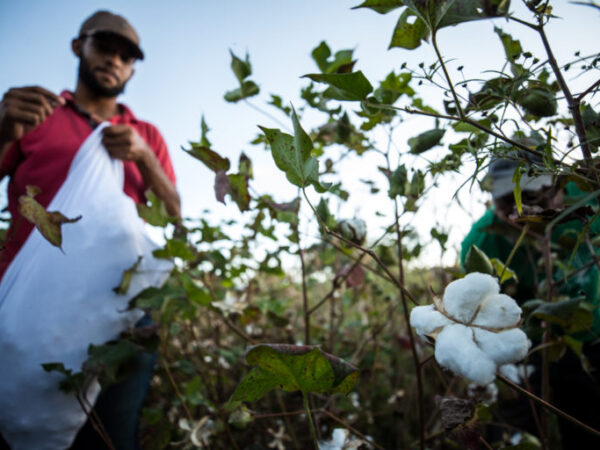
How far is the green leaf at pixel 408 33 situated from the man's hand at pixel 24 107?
84 centimetres

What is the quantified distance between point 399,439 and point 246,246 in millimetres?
980

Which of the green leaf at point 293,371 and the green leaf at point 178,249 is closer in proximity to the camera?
the green leaf at point 293,371

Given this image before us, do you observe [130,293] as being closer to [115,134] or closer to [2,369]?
[2,369]

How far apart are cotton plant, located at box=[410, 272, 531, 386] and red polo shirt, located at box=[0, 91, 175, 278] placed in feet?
3.49

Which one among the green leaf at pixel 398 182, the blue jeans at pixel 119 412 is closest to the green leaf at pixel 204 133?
the green leaf at pixel 398 182

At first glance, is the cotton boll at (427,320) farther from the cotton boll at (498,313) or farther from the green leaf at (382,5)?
the green leaf at (382,5)

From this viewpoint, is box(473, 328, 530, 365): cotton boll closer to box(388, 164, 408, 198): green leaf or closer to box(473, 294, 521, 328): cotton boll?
box(473, 294, 521, 328): cotton boll

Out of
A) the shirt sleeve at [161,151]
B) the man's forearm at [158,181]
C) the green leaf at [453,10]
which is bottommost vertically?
the green leaf at [453,10]

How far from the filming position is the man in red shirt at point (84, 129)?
0.93m

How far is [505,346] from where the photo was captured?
0.31m

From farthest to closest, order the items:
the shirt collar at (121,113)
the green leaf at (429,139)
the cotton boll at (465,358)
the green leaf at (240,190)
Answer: the shirt collar at (121,113) → the green leaf at (240,190) → the green leaf at (429,139) → the cotton boll at (465,358)

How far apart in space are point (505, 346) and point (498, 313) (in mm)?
29

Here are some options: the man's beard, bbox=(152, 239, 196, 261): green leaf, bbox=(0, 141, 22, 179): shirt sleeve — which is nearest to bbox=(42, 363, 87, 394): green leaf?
bbox=(152, 239, 196, 261): green leaf

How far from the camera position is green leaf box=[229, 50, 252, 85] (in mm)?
728
